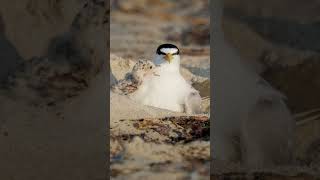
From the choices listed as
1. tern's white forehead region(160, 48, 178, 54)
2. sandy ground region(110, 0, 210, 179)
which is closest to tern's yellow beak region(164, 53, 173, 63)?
Result: tern's white forehead region(160, 48, 178, 54)

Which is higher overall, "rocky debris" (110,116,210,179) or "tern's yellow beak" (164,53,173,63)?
"tern's yellow beak" (164,53,173,63)

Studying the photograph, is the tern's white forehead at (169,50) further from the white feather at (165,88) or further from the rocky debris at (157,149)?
the rocky debris at (157,149)

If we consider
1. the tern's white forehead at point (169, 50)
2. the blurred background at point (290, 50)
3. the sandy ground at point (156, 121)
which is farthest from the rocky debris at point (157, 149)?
the tern's white forehead at point (169, 50)

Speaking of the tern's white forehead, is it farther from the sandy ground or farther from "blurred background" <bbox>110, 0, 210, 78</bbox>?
"blurred background" <bbox>110, 0, 210, 78</bbox>

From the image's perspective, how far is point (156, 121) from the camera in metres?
2.23

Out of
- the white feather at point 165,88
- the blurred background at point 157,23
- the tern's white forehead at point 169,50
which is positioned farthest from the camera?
the white feather at point 165,88

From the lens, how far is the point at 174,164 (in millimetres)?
2105

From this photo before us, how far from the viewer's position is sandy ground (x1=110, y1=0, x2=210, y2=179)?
2.08 metres

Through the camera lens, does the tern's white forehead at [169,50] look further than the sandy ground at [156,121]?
Yes

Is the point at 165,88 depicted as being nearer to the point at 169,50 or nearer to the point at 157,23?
the point at 169,50

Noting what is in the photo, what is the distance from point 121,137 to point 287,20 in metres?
0.68

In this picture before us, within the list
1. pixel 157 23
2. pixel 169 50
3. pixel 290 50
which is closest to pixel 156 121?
pixel 157 23

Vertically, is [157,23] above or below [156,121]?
above

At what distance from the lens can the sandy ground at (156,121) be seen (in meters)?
2.08
